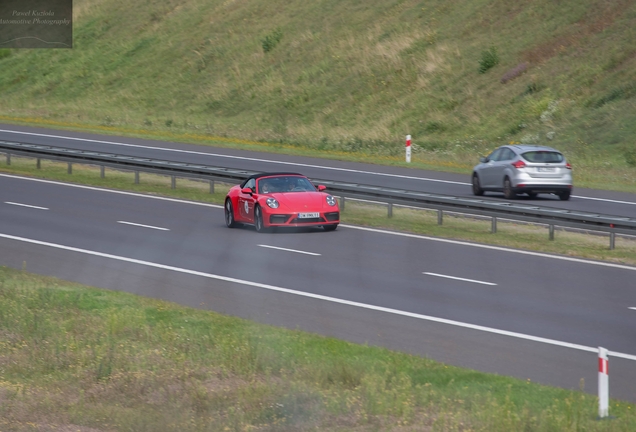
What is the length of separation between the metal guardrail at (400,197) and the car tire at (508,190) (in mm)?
1215

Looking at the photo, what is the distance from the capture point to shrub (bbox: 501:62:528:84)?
45.6 metres

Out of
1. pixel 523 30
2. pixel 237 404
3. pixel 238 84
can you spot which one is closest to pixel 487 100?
pixel 523 30

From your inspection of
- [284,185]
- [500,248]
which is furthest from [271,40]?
[500,248]

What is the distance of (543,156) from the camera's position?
2739 centimetres

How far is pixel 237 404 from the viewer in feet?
26.2

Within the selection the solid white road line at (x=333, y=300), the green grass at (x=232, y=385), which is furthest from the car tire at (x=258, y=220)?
the green grass at (x=232, y=385)

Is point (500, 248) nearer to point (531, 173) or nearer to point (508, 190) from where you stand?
point (531, 173)

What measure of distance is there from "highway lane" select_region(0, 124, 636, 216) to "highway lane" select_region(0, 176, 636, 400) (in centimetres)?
796

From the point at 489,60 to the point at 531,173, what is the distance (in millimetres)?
21223

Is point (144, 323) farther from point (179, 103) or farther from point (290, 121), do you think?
point (179, 103)

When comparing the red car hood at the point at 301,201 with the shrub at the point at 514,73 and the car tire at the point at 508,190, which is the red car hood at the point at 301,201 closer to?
the car tire at the point at 508,190

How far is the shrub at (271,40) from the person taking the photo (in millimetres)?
61281

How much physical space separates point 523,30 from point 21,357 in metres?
42.7

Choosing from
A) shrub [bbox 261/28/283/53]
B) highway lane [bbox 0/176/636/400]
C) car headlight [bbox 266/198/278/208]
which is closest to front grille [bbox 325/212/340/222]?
highway lane [bbox 0/176/636/400]
